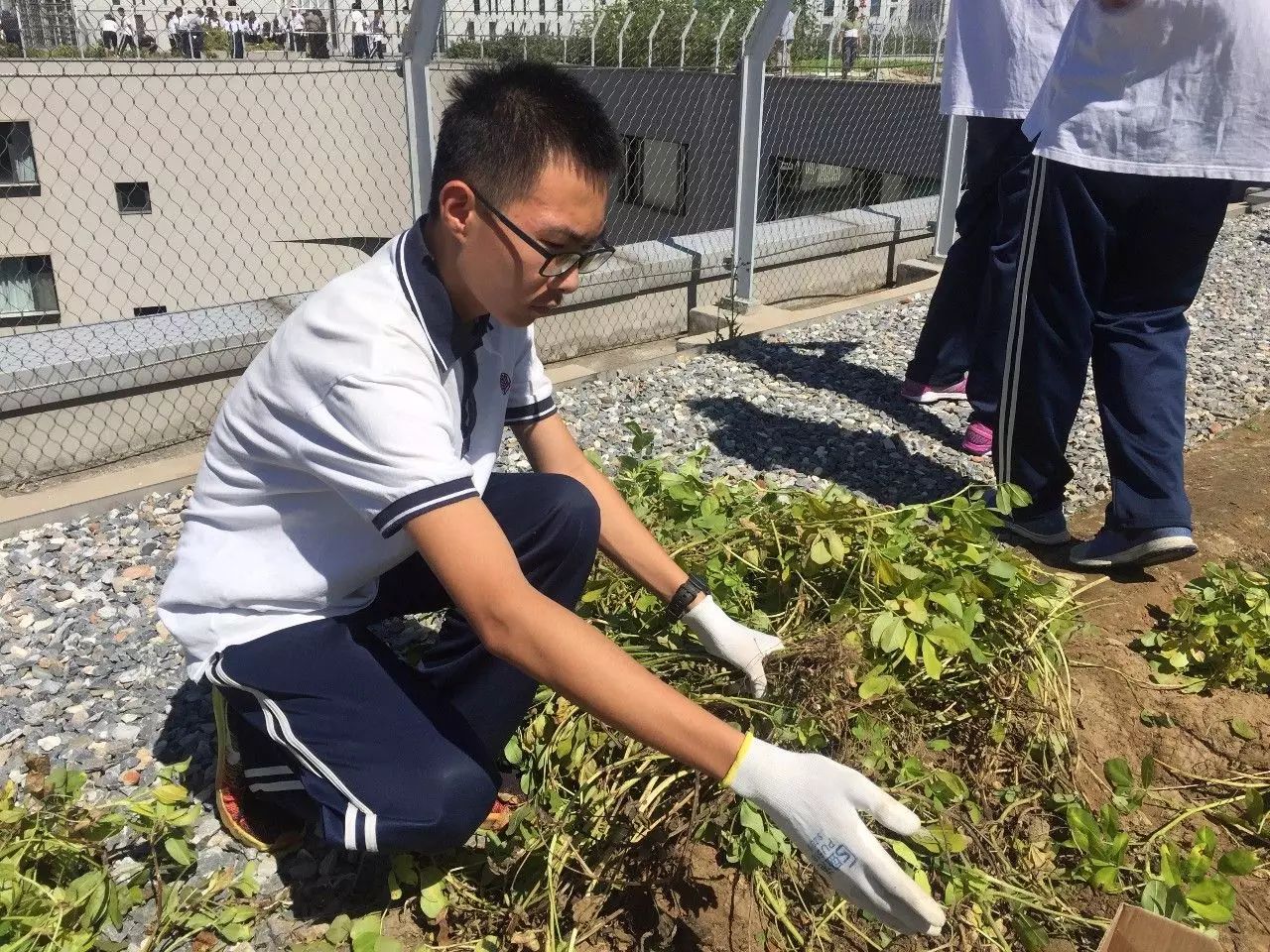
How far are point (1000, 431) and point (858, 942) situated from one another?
5.67 ft

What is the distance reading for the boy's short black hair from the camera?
5.31 ft

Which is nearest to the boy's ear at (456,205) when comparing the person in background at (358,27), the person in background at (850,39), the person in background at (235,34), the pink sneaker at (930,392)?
the pink sneaker at (930,392)

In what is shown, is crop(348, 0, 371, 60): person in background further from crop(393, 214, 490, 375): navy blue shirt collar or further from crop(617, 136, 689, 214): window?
crop(393, 214, 490, 375): navy blue shirt collar

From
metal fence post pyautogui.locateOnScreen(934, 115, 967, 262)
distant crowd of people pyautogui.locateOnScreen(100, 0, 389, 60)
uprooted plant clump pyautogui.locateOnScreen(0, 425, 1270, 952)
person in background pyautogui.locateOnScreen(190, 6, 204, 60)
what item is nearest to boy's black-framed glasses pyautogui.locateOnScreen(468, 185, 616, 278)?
uprooted plant clump pyautogui.locateOnScreen(0, 425, 1270, 952)

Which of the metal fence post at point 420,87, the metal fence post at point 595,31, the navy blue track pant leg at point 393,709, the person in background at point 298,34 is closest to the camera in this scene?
the navy blue track pant leg at point 393,709

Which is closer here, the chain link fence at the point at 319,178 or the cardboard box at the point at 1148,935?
the cardboard box at the point at 1148,935

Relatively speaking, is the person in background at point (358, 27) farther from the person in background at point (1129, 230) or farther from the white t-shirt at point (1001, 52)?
the person in background at point (1129, 230)

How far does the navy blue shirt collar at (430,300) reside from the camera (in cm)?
167

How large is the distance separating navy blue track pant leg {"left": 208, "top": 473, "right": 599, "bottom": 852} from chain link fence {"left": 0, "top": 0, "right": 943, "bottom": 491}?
720mm

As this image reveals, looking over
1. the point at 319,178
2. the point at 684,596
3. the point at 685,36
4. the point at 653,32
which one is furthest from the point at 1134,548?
the point at 319,178

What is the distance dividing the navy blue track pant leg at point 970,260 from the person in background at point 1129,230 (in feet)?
2.68

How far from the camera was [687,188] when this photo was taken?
349 inches

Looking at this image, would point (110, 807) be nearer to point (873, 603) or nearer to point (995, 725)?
point (873, 603)

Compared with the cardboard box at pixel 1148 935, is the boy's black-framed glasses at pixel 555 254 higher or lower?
higher
